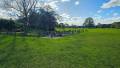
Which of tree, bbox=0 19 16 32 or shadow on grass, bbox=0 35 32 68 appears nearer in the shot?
shadow on grass, bbox=0 35 32 68

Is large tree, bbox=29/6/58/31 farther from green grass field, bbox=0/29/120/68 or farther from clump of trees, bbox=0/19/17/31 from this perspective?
green grass field, bbox=0/29/120/68

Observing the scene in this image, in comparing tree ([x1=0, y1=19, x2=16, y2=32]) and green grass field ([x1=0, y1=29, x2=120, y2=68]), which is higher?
tree ([x1=0, y1=19, x2=16, y2=32])

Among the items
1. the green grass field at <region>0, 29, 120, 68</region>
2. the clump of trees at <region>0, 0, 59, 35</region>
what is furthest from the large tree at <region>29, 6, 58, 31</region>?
the green grass field at <region>0, 29, 120, 68</region>

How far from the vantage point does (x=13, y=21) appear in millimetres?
45812

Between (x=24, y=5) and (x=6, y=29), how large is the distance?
11.4 meters

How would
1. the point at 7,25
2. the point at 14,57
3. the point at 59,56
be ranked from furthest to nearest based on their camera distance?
the point at 7,25
the point at 59,56
the point at 14,57

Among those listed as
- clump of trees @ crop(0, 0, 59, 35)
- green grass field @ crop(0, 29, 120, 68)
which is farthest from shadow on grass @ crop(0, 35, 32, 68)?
clump of trees @ crop(0, 0, 59, 35)

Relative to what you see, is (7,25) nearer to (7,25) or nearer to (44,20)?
(7,25)

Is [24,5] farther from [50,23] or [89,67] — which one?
[89,67]

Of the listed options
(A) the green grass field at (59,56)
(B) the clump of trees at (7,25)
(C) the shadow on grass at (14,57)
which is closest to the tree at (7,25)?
(B) the clump of trees at (7,25)

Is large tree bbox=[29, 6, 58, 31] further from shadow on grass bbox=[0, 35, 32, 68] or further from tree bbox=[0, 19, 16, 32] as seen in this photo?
shadow on grass bbox=[0, 35, 32, 68]

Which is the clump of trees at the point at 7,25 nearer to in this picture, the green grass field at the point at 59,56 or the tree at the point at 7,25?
the tree at the point at 7,25

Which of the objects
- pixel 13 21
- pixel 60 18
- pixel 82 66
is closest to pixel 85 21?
pixel 60 18

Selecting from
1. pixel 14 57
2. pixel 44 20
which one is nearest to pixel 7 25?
pixel 44 20
